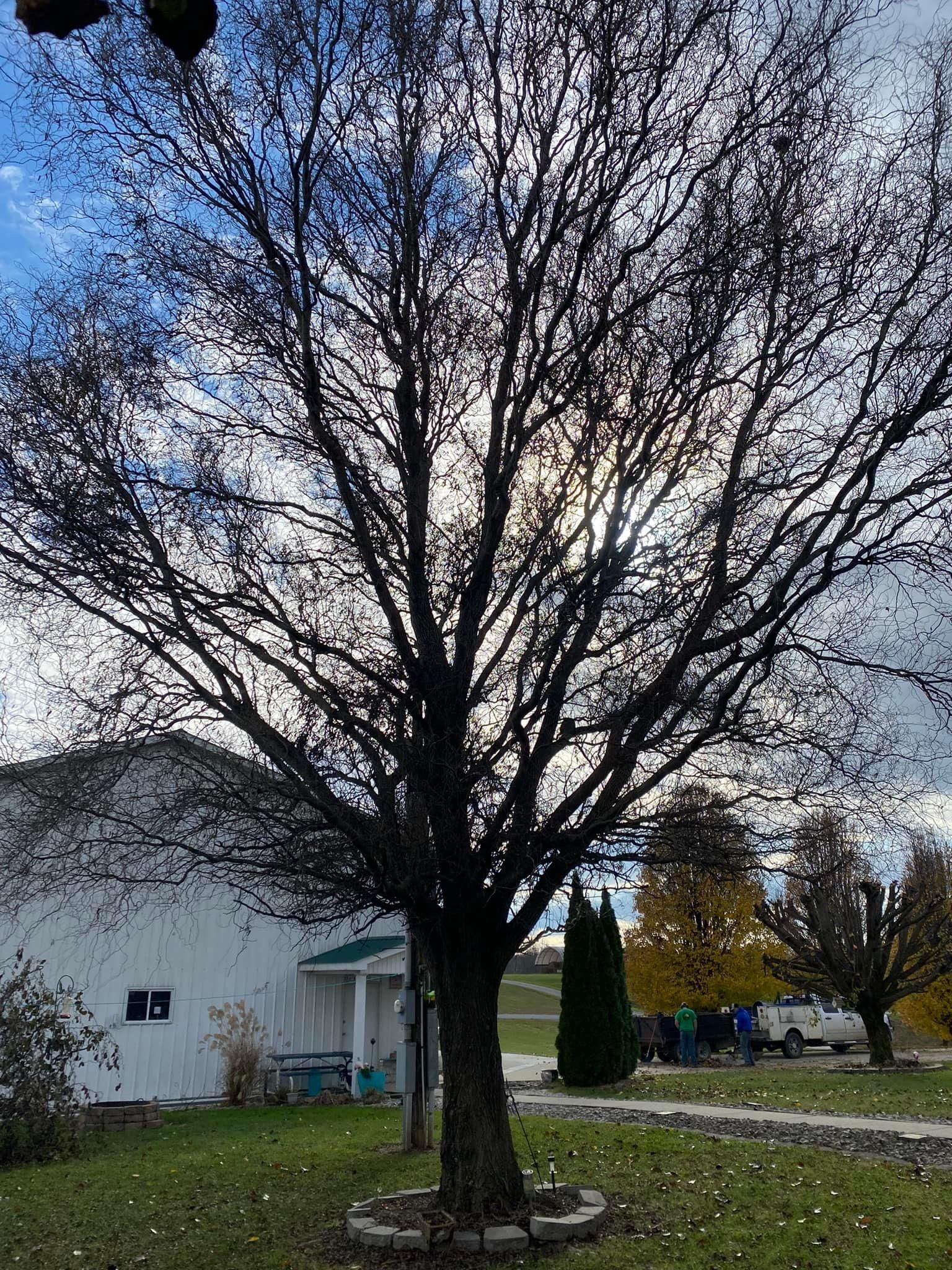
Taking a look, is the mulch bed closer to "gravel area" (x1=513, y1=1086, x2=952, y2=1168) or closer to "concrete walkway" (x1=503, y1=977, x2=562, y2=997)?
"gravel area" (x1=513, y1=1086, x2=952, y2=1168)

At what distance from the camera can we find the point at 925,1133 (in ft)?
34.9

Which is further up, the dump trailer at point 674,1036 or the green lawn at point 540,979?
the green lawn at point 540,979

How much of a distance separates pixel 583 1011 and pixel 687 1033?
5586mm

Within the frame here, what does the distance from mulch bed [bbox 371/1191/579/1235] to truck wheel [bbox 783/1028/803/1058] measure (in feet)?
78.1

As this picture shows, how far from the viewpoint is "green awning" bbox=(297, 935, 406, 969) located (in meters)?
19.5

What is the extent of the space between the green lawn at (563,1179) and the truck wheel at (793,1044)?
1915 centimetres

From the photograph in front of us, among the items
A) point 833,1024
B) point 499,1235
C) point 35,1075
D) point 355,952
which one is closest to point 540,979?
point 833,1024

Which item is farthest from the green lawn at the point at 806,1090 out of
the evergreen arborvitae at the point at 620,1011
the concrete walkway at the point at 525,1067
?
the concrete walkway at the point at 525,1067

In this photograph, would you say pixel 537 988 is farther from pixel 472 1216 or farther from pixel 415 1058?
pixel 472 1216

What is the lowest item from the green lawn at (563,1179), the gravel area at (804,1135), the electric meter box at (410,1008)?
the green lawn at (563,1179)

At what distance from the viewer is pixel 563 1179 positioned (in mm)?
8688

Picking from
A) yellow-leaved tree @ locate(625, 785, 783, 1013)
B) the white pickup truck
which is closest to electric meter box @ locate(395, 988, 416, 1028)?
yellow-leaved tree @ locate(625, 785, 783, 1013)

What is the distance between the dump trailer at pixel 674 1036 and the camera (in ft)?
89.0

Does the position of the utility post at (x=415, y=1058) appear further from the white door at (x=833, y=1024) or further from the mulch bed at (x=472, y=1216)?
the white door at (x=833, y=1024)
